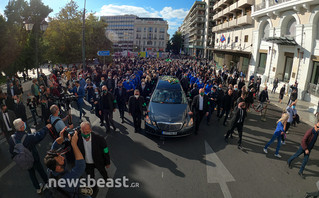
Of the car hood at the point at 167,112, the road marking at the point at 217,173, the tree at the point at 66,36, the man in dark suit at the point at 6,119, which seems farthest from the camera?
the tree at the point at 66,36

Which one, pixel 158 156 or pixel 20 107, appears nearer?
pixel 158 156

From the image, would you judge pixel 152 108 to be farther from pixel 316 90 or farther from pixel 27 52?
pixel 27 52

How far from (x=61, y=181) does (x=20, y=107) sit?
5.22 metres

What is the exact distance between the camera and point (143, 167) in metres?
5.22

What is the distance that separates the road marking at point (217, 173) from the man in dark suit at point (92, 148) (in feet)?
8.67

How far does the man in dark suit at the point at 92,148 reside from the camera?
369cm

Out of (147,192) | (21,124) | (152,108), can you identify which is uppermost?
(21,124)

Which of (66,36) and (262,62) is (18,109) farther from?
(262,62)

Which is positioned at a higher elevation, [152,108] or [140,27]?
[140,27]

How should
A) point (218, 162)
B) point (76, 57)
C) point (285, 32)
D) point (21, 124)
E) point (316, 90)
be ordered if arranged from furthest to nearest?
point (76, 57) < point (285, 32) < point (316, 90) < point (218, 162) < point (21, 124)

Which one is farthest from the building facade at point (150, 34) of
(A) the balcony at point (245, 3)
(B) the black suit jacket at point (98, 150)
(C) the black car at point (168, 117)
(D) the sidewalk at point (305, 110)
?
(B) the black suit jacket at point (98, 150)

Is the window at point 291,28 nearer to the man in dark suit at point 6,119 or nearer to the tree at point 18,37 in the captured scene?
the tree at point 18,37

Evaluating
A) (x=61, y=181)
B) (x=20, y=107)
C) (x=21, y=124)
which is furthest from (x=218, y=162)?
(x=20, y=107)

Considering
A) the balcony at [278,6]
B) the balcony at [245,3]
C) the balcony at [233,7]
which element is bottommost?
the balcony at [278,6]
